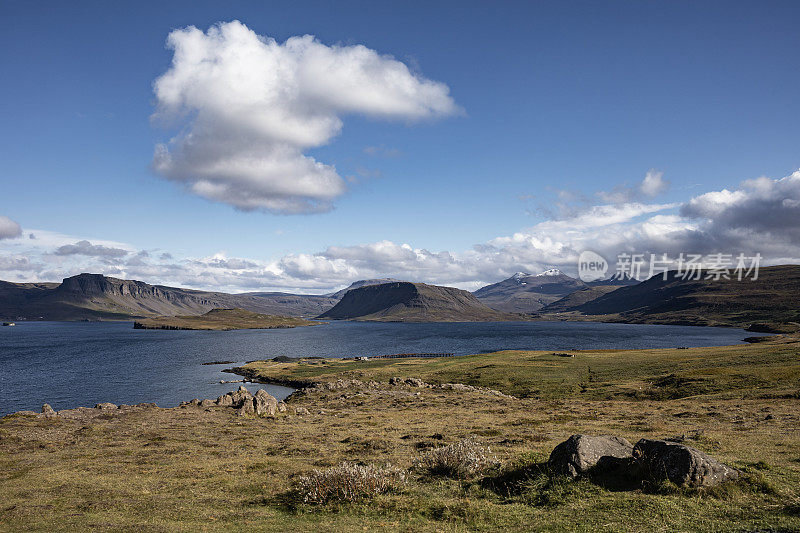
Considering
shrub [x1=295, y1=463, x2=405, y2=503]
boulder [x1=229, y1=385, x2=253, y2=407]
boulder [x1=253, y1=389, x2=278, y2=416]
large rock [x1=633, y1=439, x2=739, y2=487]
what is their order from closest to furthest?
large rock [x1=633, y1=439, x2=739, y2=487], shrub [x1=295, y1=463, x2=405, y2=503], boulder [x1=253, y1=389, x2=278, y2=416], boulder [x1=229, y1=385, x2=253, y2=407]

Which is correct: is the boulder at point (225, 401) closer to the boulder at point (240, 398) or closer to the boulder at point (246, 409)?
the boulder at point (240, 398)

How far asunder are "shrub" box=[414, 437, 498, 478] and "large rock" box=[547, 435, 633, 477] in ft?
10.9

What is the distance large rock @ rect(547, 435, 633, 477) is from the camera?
1866 centimetres

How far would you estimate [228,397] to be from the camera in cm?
5431

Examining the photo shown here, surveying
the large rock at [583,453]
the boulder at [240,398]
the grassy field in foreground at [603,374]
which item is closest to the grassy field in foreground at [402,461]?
the grassy field in foreground at [603,374]

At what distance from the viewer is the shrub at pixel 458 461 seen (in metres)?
21.0

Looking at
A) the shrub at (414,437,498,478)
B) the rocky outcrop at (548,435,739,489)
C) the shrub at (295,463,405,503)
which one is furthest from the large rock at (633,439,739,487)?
the shrub at (295,463,405,503)

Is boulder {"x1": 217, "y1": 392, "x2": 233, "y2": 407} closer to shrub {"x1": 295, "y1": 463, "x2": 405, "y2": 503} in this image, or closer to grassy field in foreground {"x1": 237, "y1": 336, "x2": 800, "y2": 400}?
grassy field in foreground {"x1": 237, "y1": 336, "x2": 800, "y2": 400}

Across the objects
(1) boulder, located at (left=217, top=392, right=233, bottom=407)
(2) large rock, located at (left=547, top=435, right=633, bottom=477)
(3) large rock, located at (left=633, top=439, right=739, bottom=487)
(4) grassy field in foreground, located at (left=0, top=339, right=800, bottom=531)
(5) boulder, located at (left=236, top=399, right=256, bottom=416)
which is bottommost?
(1) boulder, located at (left=217, top=392, right=233, bottom=407)

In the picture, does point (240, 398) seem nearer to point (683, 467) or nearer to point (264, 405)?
point (264, 405)

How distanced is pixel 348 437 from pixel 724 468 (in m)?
25.0

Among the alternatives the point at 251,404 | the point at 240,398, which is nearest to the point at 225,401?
the point at 240,398

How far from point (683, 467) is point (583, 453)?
12.3 ft

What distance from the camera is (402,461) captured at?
25172 mm
